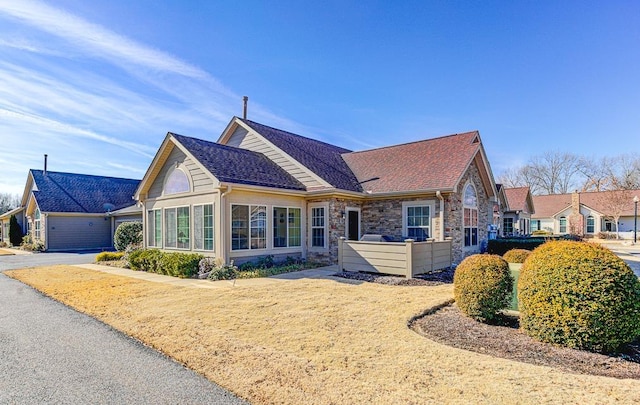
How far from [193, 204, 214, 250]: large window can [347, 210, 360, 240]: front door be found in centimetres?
574

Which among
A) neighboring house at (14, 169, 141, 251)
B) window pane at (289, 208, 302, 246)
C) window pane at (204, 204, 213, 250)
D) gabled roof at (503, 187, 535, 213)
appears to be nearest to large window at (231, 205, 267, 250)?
window pane at (204, 204, 213, 250)

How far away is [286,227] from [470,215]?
8195mm

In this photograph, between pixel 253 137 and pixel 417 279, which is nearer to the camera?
pixel 417 279

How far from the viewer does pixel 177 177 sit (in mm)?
13805

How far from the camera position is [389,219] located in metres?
14.5

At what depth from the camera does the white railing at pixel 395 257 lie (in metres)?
10.4

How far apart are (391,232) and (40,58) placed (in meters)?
14.1

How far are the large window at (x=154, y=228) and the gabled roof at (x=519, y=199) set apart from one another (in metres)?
27.4

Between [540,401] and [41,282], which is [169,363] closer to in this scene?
[540,401]

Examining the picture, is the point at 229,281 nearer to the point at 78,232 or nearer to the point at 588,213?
the point at 78,232

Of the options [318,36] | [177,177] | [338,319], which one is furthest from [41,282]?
[318,36]

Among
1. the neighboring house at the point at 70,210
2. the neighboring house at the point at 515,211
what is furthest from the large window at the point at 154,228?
the neighboring house at the point at 515,211

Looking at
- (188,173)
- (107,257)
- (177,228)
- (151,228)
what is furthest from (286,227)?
(107,257)

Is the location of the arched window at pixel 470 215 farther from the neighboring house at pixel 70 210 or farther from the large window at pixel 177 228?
the neighboring house at pixel 70 210
